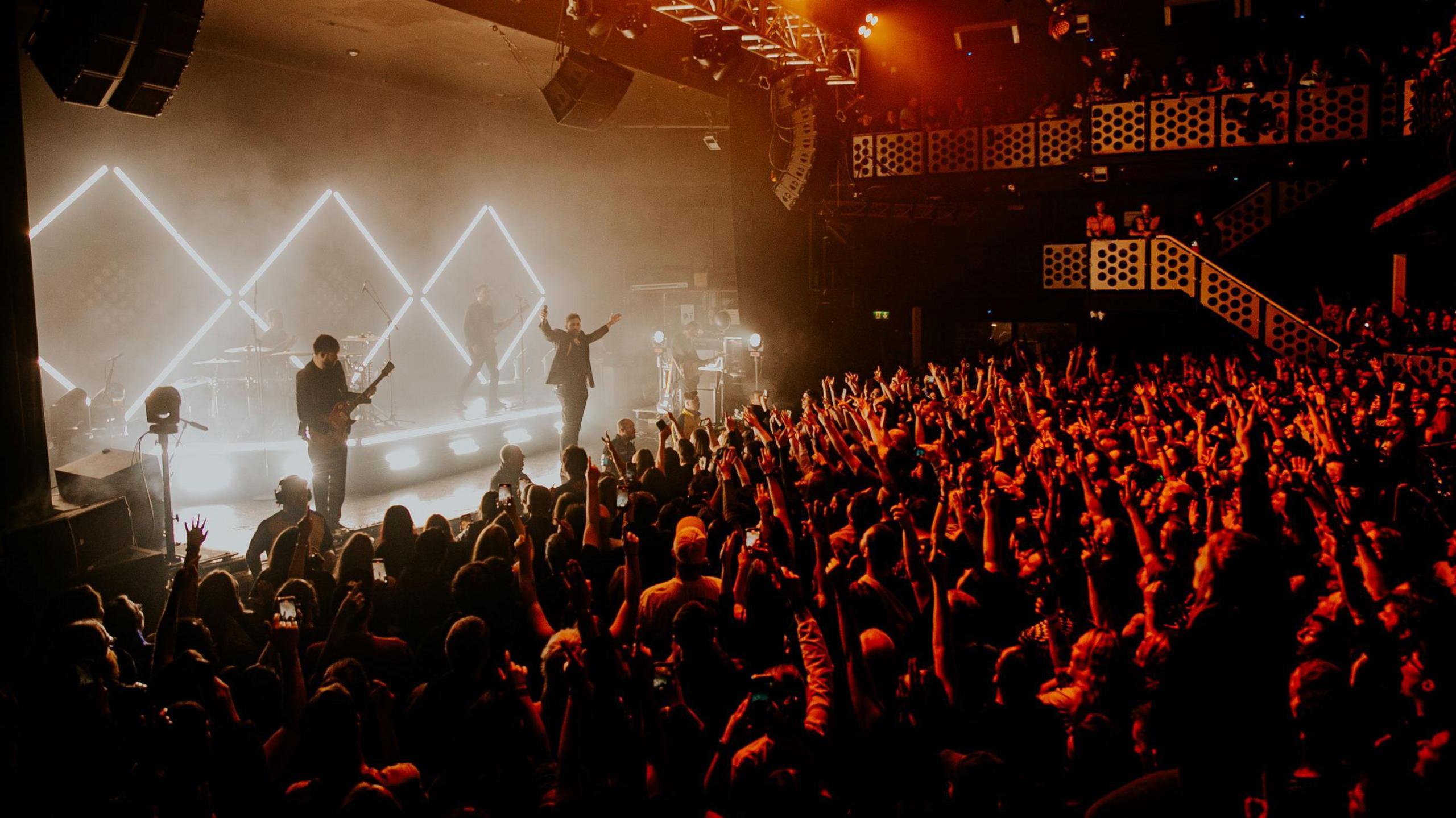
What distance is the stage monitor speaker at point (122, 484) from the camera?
551cm

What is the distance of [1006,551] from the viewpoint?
377 cm

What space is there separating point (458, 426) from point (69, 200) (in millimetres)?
4871

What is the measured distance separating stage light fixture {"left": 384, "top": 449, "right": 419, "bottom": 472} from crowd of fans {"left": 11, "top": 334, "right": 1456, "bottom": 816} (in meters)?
5.48

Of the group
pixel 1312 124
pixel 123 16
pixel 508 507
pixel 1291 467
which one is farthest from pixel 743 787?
pixel 1312 124

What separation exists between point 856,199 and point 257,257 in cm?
977

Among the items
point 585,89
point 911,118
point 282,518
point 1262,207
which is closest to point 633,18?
point 585,89

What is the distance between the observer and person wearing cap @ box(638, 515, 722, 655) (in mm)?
3252

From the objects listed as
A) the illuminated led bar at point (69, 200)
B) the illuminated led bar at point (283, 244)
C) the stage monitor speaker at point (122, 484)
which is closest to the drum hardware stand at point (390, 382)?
the illuminated led bar at point (283, 244)

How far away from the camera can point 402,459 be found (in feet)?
32.6

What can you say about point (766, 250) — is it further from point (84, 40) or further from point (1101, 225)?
point (84, 40)

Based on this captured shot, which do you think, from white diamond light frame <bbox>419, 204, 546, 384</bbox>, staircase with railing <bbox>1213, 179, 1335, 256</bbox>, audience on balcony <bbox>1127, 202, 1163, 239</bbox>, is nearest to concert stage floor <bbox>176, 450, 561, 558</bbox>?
white diamond light frame <bbox>419, 204, 546, 384</bbox>

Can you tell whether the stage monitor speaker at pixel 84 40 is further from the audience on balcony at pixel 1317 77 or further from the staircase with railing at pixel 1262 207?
the staircase with railing at pixel 1262 207

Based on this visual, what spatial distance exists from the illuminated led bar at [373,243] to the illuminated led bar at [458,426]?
2.84m

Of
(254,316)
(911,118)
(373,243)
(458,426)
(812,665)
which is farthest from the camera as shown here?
(911,118)
